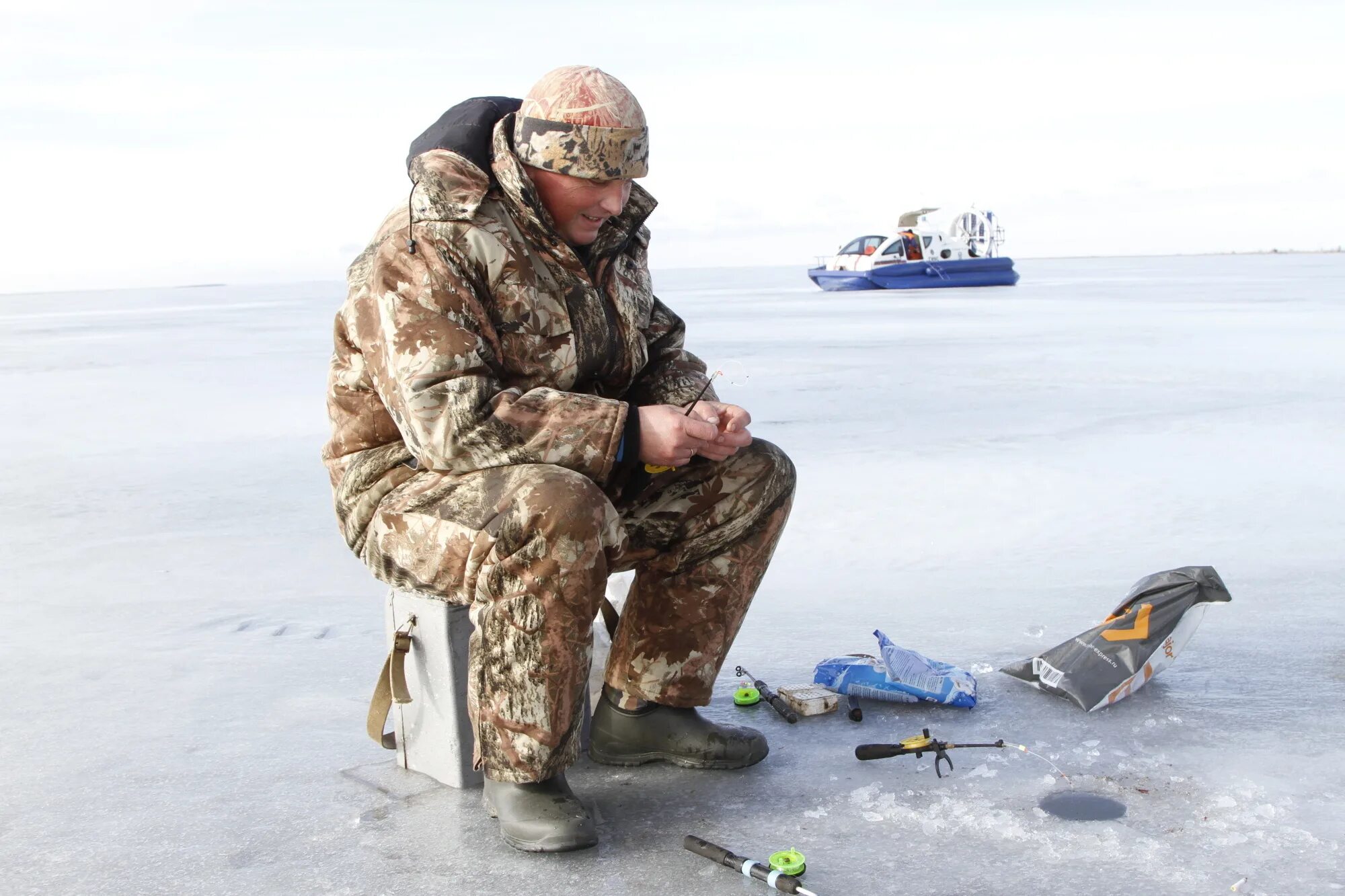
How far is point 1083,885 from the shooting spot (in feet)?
5.89

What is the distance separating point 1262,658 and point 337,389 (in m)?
2.07

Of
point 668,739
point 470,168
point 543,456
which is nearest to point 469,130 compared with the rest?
point 470,168

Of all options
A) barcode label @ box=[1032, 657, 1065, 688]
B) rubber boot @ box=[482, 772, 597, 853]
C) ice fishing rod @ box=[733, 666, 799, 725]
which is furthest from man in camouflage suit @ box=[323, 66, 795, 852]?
barcode label @ box=[1032, 657, 1065, 688]

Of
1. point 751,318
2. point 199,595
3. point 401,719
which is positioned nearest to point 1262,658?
point 401,719

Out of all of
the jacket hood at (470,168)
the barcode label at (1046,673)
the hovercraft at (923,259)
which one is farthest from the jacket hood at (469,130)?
the hovercraft at (923,259)

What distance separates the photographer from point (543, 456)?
6.64 feet

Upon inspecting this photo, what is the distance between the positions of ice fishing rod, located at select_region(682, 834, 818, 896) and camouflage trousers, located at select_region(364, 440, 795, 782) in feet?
0.92

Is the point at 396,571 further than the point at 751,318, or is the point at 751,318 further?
the point at 751,318

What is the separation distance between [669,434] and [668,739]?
661 mm

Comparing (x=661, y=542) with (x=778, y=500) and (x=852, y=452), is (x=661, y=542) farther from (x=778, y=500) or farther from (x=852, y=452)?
(x=852, y=452)

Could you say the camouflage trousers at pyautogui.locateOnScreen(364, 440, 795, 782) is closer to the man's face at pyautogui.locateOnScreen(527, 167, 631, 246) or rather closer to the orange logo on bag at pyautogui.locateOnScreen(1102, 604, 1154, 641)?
the man's face at pyautogui.locateOnScreen(527, 167, 631, 246)

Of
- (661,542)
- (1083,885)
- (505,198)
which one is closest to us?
(1083,885)

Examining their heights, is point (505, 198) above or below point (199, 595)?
above

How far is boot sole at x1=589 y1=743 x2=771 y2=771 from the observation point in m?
2.33
